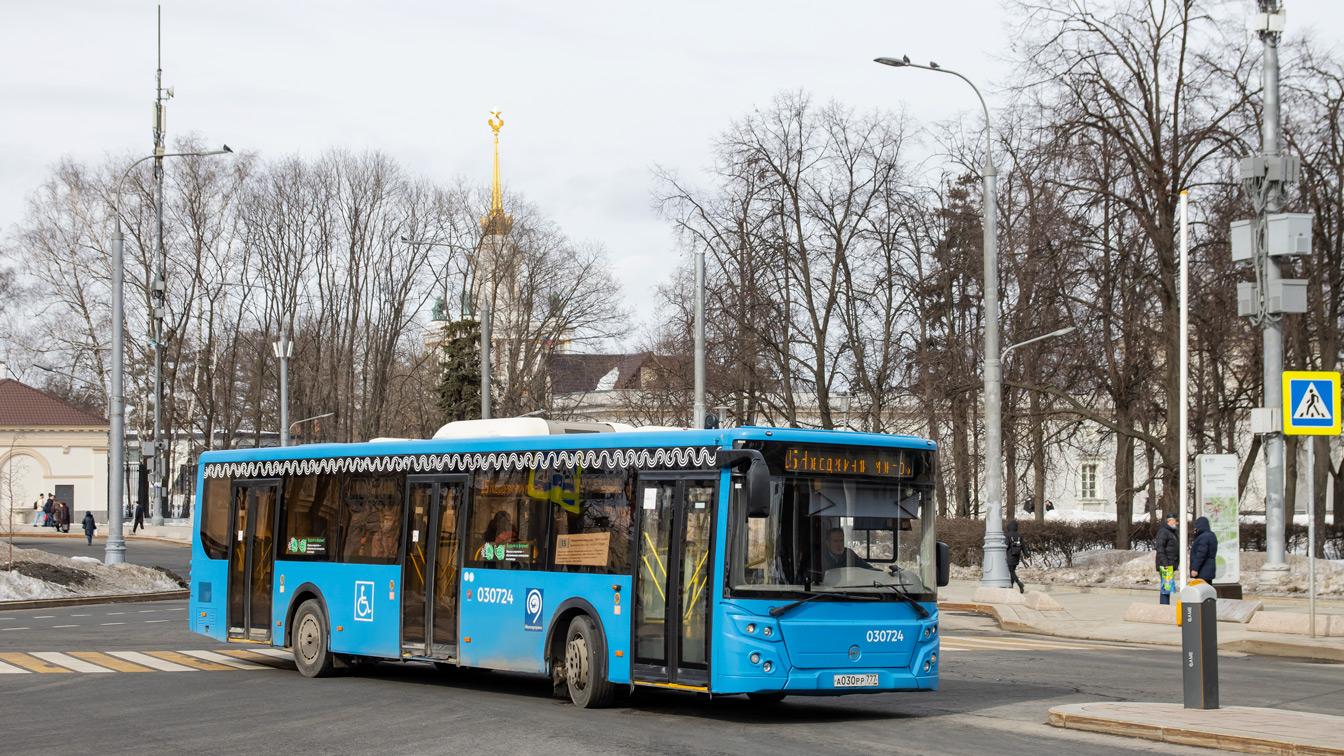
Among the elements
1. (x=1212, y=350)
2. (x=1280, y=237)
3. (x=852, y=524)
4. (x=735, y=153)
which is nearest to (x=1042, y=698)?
(x=852, y=524)

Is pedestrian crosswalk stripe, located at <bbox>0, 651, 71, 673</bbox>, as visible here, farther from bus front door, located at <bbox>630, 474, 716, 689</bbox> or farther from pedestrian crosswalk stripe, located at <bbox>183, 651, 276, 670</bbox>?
bus front door, located at <bbox>630, 474, 716, 689</bbox>

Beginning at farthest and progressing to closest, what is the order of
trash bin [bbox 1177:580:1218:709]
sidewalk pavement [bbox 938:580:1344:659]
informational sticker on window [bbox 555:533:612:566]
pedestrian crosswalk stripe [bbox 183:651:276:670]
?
sidewalk pavement [bbox 938:580:1344:659]
pedestrian crosswalk stripe [bbox 183:651:276:670]
informational sticker on window [bbox 555:533:612:566]
trash bin [bbox 1177:580:1218:709]

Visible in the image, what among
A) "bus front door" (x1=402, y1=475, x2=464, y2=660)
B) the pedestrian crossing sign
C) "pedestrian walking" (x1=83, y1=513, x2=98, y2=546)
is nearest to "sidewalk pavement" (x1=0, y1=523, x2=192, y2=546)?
"pedestrian walking" (x1=83, y1=513, x2=98, y2=546)

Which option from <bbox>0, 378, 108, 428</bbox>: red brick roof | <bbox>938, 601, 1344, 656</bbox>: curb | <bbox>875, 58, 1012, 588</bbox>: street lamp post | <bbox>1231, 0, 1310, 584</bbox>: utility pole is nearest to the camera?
<bbox>938, 601, 1344, 656</bbox>: curb

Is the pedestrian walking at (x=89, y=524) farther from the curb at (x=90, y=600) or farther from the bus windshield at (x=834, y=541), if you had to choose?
the bus windshield at (x=834, y=541)

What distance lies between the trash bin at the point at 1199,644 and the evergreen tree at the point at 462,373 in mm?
59267

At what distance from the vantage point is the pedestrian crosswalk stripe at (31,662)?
17.1 meters

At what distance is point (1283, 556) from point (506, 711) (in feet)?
64.0

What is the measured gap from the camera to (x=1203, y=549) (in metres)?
23.1

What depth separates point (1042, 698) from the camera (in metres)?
14.0

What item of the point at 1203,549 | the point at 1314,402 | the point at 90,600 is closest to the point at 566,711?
the point at 1314,402

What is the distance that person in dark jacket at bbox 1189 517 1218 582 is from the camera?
23.1m

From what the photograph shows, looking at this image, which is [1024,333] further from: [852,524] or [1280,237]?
[852,524]

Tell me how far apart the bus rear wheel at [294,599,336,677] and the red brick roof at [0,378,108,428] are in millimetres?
64090
